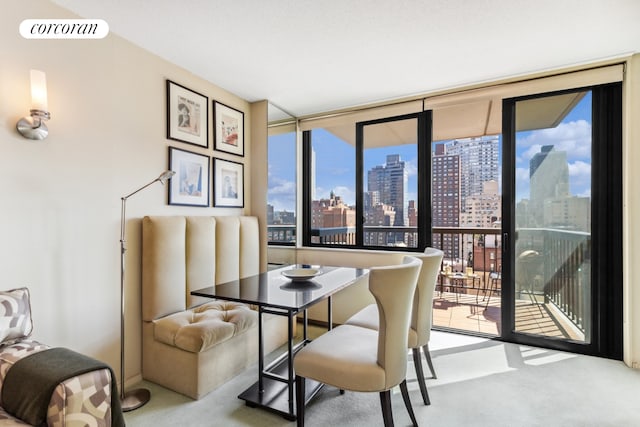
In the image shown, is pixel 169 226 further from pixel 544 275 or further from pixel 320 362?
pixel 544 275

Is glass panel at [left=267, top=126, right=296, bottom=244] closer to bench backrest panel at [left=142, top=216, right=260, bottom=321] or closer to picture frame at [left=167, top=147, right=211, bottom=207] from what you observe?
bench backrest panel at [left=142, top=216, right=260, bottom=321]

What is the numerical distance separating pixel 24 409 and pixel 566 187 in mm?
3822

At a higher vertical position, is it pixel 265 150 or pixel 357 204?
pixel 265 150

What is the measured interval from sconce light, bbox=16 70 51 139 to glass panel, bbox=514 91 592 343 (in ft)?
11.8

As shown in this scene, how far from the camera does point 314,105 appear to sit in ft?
11.4

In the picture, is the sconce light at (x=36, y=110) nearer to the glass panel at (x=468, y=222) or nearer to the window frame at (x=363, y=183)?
the window frame at (x=363, y=183)

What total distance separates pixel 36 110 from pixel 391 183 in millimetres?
2946

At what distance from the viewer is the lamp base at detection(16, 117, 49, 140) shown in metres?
1.66

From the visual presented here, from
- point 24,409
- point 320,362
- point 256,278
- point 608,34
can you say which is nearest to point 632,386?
point 320,362


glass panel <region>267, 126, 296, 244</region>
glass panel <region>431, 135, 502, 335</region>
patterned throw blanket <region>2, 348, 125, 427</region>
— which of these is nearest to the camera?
patterned throw blanket <region>2, 348, 125, 427</region>

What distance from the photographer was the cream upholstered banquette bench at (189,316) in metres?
2.05

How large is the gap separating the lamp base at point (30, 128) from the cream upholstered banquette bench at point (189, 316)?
30.7 inches

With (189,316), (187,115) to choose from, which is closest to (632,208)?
(189,316)

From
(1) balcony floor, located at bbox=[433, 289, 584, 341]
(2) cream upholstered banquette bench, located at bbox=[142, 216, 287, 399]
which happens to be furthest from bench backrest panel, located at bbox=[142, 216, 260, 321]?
(1) balcony floor, located at bbox=[433, 289, 584, 341]
